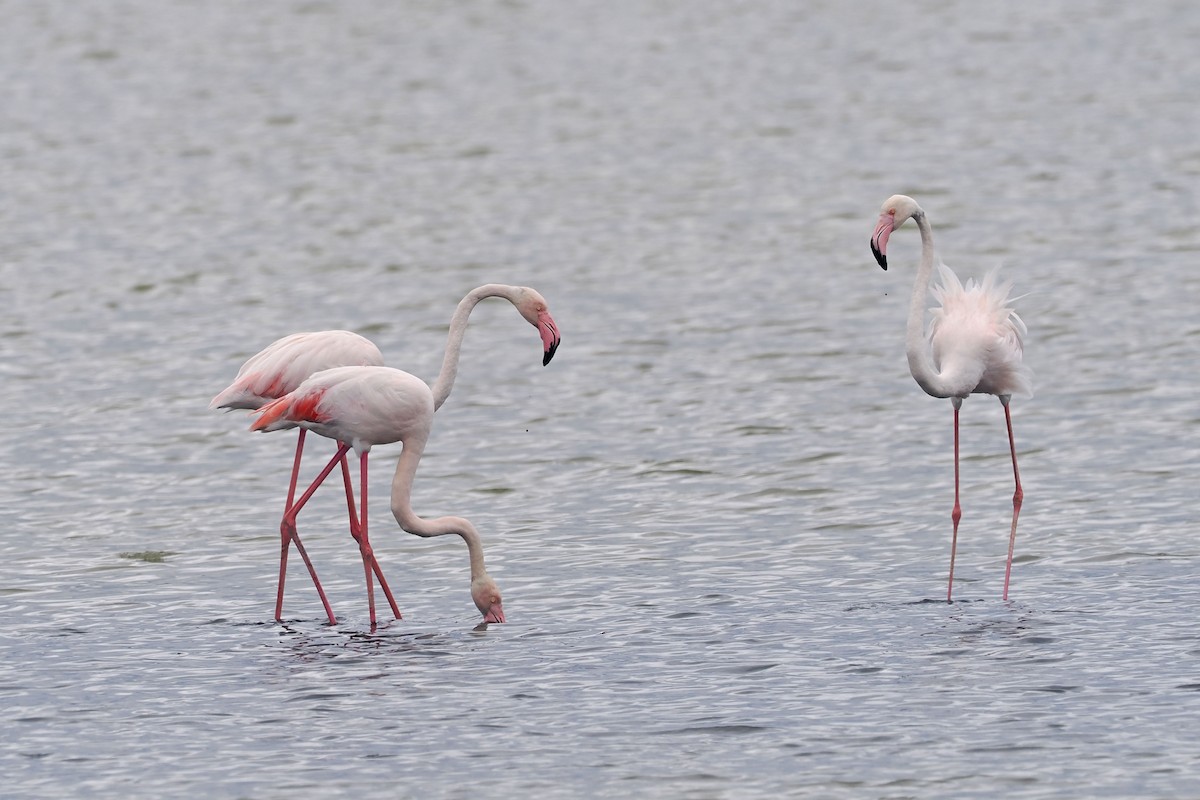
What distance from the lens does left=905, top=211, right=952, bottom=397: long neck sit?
11.7 meters

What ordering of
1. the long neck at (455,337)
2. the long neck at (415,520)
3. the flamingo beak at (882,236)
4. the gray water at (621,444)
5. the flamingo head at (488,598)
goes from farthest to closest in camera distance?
1. the long neck at (455,337)
2. the long neck at (415,520)
3. the flamingo head at (488,598)
4. the flamingo beak at (882,236)
5. the gray water at (621,444)

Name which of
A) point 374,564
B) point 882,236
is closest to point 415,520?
point 374,564

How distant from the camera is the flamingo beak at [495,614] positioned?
38.2ft

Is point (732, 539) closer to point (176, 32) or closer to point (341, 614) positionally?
point (341, 614)

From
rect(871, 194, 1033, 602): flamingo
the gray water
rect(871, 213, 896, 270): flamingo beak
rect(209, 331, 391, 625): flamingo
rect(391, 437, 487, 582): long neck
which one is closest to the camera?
the gray water

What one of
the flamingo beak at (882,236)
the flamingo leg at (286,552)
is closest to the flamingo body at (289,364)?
the flamingo leg at (286,552)

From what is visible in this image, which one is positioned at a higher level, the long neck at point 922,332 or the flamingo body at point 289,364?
the long neck at point 922,332

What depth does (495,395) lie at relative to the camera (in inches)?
740

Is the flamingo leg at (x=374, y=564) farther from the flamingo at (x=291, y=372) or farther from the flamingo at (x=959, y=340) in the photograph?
the flamingo at (x=959, y=340)

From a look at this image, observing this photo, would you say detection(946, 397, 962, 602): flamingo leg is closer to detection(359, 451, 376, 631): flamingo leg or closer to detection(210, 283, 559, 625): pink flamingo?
detection(210, 283, 559, 625): pink flamingo

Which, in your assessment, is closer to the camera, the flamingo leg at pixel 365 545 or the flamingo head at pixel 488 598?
the flamingo head at pixel 488 598

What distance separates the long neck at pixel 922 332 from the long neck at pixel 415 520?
2648 mm

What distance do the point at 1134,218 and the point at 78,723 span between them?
18628 mm

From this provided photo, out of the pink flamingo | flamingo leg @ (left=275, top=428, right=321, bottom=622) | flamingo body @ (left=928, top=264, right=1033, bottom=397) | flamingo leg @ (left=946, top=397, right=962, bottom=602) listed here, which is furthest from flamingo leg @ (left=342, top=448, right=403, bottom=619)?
flamingo body @ (left=928, top=264, right=1033, bottom=397)
